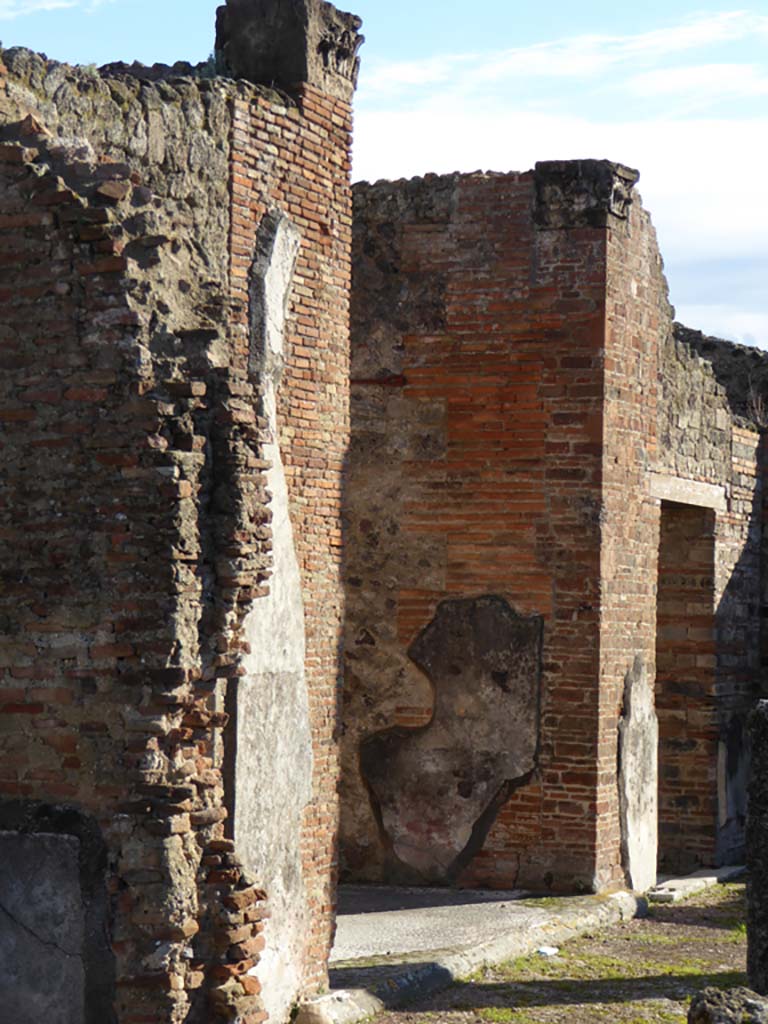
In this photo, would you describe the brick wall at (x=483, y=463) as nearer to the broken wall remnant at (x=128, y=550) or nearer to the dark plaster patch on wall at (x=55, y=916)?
the broken wall remnant at (x=128, y=550)

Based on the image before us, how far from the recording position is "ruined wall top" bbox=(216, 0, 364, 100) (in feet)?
26.7

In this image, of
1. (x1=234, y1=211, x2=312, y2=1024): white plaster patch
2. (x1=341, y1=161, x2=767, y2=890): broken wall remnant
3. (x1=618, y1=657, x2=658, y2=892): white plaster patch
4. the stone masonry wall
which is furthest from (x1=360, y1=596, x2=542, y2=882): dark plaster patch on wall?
(x1=234, y1=211, x2=312, y2=1024): white plaster patch

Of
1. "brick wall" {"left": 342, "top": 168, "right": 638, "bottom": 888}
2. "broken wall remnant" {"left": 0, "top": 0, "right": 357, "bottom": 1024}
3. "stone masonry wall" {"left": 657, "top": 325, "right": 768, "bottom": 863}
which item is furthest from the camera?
"stone masonry wall" {"left": 657, "top": 325, "right": 768, "bottom": 863}

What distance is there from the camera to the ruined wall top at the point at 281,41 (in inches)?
321

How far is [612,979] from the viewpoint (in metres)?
8.72

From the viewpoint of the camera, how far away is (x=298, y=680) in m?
7.70

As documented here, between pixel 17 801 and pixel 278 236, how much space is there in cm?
318

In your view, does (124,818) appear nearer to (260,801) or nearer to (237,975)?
(237,975)

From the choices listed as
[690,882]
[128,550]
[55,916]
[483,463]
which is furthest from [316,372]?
[690,882]

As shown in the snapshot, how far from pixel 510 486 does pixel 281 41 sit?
11.2 ft

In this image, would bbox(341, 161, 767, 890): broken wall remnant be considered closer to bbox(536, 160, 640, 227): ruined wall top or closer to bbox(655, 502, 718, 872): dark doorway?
bbox(536, 160, 640, 227): ruined wall top

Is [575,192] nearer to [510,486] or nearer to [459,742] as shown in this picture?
[510,486]

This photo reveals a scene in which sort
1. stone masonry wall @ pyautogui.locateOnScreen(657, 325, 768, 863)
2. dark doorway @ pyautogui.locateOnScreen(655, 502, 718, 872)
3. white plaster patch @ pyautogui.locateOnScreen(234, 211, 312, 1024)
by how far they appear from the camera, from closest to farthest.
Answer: white plaster patch @ pyautogui.locateOnScreen(234, 211, 312, 1024) < stone masonry wall @ pyautogui.locateOnScreen(657, 325, 768, 863) < dark doorway @ pyautogui.locateOnScreen(655, 502, 718, 872)

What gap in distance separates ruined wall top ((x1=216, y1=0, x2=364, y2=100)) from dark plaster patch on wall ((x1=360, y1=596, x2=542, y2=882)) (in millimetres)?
3704
